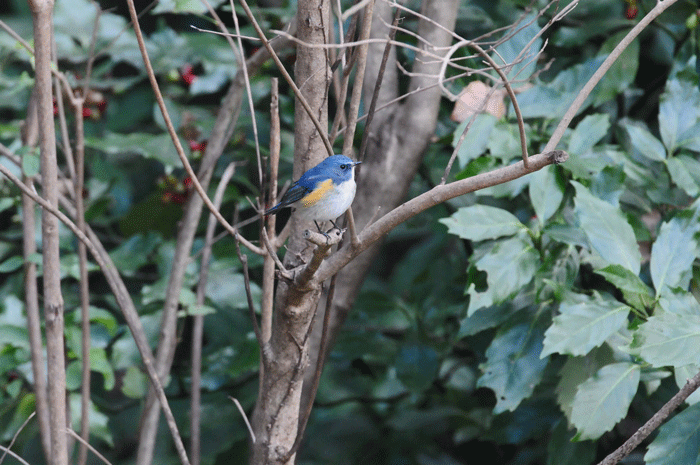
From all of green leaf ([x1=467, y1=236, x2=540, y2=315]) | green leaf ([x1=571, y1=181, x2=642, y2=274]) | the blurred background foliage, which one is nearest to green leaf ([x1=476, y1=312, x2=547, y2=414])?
the blurred background foliage

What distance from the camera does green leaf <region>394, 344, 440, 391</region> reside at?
1987mm

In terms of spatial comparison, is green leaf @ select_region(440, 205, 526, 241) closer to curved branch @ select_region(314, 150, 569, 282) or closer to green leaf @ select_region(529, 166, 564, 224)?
green leaf @ select_region(529, 166, 564, 224)

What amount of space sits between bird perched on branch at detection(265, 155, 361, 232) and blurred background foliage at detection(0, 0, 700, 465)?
1.22 feet

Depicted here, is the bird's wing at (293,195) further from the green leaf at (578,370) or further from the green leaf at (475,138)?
the green leaf at (578,370)

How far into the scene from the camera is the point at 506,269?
4.67 ft

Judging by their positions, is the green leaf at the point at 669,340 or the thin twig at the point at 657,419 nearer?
the thin twig at the point at 657,419

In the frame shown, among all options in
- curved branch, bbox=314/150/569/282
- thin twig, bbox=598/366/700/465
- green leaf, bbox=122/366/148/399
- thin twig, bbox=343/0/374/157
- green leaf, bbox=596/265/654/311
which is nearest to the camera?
curved branch, bbox=314/150/569/282

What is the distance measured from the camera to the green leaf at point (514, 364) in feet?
4.75

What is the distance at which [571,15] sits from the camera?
6.82 ft

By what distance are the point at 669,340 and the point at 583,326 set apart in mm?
172

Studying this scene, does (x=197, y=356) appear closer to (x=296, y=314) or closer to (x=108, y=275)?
(x=108, y=275)

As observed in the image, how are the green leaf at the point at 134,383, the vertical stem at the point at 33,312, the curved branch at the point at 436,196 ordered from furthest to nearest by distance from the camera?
the green leaf at the point at 134,383
the vertical stem at the point at 33,312
the curved branch at the point at 436,196

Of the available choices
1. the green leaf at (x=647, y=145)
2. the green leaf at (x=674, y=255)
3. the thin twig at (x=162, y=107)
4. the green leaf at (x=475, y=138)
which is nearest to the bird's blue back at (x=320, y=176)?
the thin twig at (x=162, y=107)

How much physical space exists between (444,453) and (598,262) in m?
1.46
